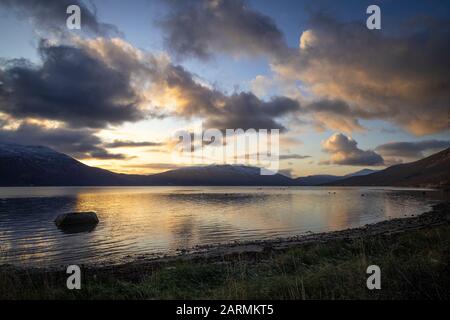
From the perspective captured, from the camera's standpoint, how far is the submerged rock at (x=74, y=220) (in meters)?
43.6

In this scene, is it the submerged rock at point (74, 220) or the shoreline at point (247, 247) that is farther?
the submerged rock at point (74, 220)

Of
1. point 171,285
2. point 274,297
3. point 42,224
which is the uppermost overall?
point 274,297

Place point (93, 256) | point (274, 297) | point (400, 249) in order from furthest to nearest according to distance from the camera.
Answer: point (93, 256) < point (400, 249) < point (274, 297)

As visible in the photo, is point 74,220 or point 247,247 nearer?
point 247,247

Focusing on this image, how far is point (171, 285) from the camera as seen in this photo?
11414mm

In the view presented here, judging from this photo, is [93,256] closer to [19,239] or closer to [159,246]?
[159,246]

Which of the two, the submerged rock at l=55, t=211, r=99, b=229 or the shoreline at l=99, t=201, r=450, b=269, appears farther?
the submerged rock at l=55, t=211, r=99, b=229

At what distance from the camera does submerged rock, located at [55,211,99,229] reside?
4362cm

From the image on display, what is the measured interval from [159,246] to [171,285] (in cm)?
1995

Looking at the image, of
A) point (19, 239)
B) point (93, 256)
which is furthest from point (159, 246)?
point (19, 239)

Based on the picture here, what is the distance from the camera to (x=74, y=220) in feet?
146
